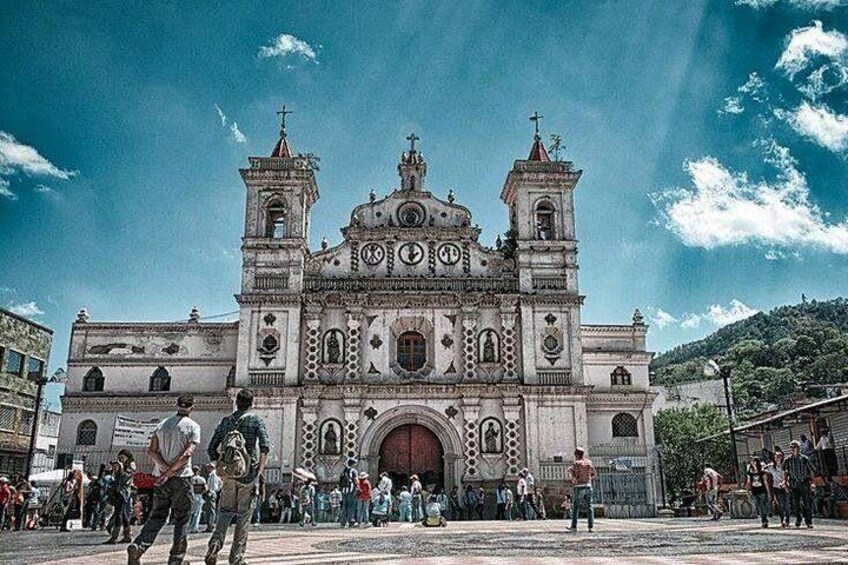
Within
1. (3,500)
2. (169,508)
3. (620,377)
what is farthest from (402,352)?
(169,508)

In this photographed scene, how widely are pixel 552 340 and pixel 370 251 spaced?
8.80 metres

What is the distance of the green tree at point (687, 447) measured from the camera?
46562mm

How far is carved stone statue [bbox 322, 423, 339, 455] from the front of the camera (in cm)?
3059

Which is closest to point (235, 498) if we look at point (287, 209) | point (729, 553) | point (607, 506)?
point (729, 553)

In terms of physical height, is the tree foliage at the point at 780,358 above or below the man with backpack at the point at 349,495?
above

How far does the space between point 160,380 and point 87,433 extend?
12.4ft

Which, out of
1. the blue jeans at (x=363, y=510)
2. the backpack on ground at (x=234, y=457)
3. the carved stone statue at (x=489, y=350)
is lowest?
the blue jeans at (x=363, y=510)

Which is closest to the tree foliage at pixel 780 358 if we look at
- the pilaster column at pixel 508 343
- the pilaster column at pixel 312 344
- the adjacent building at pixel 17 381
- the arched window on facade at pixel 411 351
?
the pilaster column at pixel 508 343

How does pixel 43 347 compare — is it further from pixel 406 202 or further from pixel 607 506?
pixel 607 506

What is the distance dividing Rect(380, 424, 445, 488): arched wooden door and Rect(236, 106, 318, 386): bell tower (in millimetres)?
4956

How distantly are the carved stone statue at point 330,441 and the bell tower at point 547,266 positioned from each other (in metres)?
8.16

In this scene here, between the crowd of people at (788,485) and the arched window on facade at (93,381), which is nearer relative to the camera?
the crowd of people at (788,485)

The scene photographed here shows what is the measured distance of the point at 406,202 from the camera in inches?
1348

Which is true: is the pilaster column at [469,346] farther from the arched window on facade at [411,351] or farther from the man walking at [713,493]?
the man walking at [713,493]
